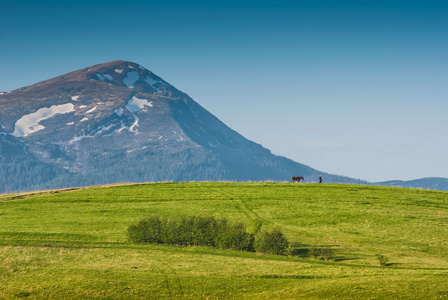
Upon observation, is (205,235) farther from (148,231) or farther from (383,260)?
(383,260)

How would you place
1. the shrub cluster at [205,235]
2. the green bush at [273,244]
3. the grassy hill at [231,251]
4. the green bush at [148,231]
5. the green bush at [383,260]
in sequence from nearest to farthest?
the grassy hill at [231,251]
the green bush at [383,260]
the green bush at [273,244]
the shrub cluster at [205,235]
the green bush at [148,231]

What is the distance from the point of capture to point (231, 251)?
42.4 meters

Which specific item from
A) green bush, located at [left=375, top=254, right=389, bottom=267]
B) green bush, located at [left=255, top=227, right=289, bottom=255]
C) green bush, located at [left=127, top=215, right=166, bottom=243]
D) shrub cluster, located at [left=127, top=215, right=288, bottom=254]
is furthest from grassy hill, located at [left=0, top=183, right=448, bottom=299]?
shrub cluster, located at [left=127, top=215, right=288, bottom=254]

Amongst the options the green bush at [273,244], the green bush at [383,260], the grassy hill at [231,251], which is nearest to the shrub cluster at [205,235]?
the green bush at [273,244]

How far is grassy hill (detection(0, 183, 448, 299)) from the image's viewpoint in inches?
1232

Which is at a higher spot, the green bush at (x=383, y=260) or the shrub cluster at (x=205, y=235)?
the shrub cluster at (x=205, y=235)

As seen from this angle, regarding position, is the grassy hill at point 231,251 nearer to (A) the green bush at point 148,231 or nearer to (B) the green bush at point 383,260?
(B) the green bush at point 383,260

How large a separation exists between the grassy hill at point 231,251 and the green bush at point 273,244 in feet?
2.97

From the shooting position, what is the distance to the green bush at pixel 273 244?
4262 centimetres

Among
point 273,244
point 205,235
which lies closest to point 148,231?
point 205,235

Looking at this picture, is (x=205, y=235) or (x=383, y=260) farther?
(x=205, y=235)

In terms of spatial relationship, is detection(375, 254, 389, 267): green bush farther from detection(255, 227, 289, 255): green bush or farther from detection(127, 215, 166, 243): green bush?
detection(127, 215, 166, 243): green bush

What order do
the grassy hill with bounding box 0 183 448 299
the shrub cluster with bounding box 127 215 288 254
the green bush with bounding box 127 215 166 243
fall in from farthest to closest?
the green bush with bounding box 127 215 166 243, the shrub cluster with bounding box 127 215 288 254, the grassy hill with bounding box 0 183 448 299

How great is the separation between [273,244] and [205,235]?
21.8 feet
